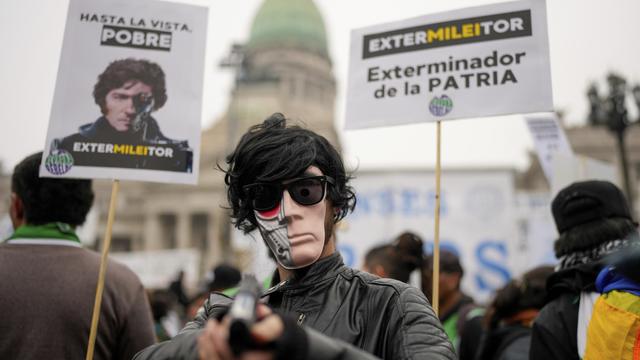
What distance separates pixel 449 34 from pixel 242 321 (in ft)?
7.19

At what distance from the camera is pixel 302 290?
1.70 meters

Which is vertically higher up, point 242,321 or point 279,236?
point 279,236

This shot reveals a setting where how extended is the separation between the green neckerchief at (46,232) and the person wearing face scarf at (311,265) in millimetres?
1204

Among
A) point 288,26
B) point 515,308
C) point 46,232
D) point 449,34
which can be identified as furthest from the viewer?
point 288,26

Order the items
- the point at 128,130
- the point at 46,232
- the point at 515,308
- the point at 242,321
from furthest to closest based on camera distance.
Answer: the point at 515,308, the point at 128,130, the point at 46,232, the point at 242,321

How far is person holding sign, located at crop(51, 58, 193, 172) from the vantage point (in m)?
2.81

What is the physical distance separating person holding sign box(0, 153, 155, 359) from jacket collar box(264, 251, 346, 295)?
3.95ft

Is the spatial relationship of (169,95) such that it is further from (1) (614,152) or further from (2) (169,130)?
(1) (614,152)

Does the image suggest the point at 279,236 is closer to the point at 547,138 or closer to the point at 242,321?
the point at 242,321

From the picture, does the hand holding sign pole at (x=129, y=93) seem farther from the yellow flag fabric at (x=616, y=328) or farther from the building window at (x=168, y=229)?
the building window at (x=168, y=229)

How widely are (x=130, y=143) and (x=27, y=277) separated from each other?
72 cm

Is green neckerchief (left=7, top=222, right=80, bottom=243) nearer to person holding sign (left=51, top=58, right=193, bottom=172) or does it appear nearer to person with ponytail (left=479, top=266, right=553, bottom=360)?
person holding sign (left=51, top=58, right=193, bottom=172)

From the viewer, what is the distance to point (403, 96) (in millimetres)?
2975

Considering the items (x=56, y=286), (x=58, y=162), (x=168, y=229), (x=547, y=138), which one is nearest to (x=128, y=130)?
(x=58, y=162)
